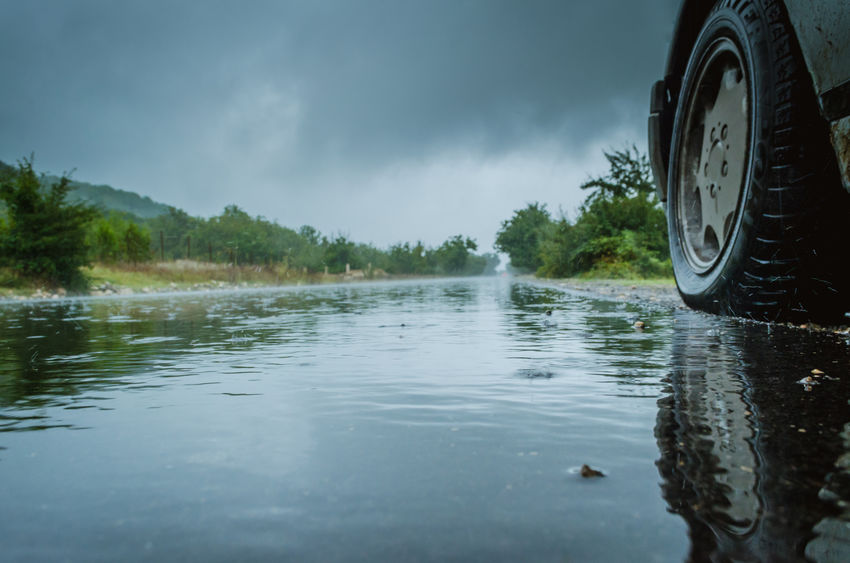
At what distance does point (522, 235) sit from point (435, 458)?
6290cm

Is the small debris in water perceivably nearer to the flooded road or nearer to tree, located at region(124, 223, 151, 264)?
the flooded road

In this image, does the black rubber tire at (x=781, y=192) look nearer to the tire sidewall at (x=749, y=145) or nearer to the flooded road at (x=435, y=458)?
the tire sidewall at (x=749, y=145)

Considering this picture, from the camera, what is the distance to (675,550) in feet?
3.30

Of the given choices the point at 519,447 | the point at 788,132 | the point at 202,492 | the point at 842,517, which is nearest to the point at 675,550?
the point at 842,517

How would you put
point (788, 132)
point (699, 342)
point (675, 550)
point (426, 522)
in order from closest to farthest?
point (675, 550) → point (426, 522) → point (788, 132) → point (699, 342)

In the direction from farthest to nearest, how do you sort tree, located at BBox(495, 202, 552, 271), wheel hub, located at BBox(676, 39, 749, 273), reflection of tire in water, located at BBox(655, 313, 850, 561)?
tree, located at BBox(495, 202, 552, 271)
wheel hub, located at BBox(676, 39, 749, 273)
reflection of tire in water, located at BBox(655, 313, 850, 561)

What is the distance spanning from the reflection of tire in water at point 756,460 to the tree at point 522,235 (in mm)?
58361

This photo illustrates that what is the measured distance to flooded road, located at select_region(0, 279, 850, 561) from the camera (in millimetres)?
1069

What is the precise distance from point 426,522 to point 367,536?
118 millimetres

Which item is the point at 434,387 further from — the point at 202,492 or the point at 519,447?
the point at 202,492

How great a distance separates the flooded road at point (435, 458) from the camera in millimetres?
1069

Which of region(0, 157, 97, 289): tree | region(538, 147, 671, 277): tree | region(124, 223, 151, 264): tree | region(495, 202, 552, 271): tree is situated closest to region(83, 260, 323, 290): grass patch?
region(0, 157, 97, 289): tree

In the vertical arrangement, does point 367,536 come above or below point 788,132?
below

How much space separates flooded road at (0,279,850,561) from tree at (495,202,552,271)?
190 ft
